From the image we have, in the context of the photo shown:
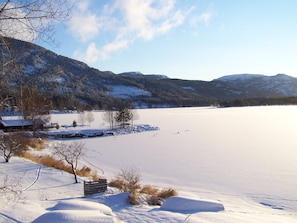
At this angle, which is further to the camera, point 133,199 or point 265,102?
point 265,102

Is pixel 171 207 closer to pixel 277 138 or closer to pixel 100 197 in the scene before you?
pixel 100 197

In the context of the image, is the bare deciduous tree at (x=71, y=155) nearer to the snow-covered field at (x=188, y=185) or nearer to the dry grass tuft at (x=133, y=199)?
the snow-covered field at (x=188, y=185)

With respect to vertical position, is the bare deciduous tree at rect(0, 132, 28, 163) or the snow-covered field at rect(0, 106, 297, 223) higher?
the bare deciduous tree at rect(0, 132, 28, 163)

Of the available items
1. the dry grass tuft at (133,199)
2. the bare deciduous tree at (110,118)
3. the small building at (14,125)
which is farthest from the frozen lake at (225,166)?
the bare deciduous tree at (110,118)

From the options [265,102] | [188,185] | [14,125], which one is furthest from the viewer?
[265,102]

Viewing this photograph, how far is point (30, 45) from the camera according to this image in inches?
156

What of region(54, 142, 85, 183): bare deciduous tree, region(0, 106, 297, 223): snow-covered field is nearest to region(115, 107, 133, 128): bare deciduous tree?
region(0, 106, 297, 223): snow-covered field

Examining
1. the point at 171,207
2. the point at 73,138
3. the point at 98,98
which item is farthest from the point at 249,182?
the point at 98,98

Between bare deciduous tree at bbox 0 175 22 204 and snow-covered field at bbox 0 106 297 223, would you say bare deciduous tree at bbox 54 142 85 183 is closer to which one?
snow-covered field at bbox 0 106 297 223

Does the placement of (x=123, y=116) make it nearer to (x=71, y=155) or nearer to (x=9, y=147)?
(x=9, y=147)

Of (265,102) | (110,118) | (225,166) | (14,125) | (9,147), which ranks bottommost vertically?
(225,166)

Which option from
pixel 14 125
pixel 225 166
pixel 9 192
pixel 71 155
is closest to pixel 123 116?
pixel 14 125

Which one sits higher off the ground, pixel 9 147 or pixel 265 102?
pixel 265 102

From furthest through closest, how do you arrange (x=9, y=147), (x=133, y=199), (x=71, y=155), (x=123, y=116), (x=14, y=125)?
(x=123, y=116), (x=14, y=125), (x=9, y=147), (x=71, y=155), (x=133, y=199)
